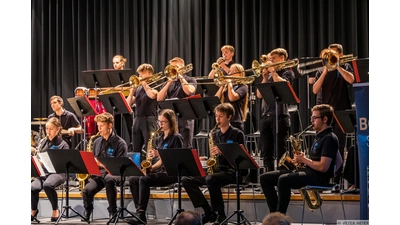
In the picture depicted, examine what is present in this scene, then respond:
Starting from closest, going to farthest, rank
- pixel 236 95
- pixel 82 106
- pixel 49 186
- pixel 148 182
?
pixel 148 182 < pixel 49 186 < pixel 236 95 < pixel 82 106

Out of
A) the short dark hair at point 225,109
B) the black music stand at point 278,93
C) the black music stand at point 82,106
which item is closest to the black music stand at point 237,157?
the short dark hair at point 225,109

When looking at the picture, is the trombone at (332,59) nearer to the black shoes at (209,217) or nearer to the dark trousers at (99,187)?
the black shoes at (209,217)

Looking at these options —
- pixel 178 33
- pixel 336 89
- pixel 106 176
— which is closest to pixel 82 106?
pixel 106 176

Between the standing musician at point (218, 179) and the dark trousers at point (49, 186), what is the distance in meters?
1.76

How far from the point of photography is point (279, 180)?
5516mm

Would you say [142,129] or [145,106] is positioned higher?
[145,106]

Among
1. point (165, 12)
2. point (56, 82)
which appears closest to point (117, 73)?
point (165, 12)

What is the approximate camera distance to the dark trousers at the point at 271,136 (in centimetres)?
668

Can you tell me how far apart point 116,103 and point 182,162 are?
2.20m

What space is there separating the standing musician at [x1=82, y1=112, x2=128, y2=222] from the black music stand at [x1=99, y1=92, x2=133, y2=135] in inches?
24.9

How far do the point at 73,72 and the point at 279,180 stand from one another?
19.6ft

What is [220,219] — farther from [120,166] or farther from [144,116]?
[144,116]

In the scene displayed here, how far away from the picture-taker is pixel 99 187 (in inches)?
264
